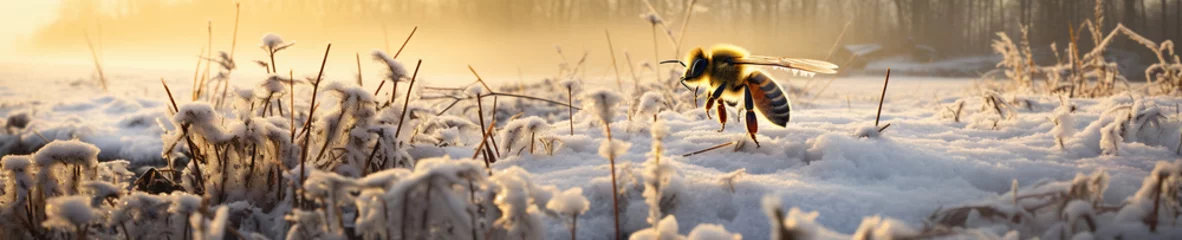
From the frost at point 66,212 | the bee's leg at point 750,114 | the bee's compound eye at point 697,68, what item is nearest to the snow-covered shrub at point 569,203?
the frost at point 66,212

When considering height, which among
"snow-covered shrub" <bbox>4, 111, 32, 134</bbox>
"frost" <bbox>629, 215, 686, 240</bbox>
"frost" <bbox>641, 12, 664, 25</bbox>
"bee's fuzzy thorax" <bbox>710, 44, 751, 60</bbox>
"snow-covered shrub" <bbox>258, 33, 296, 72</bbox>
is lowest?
"frost" <bbox>629, 215, 686, 240</bbox>

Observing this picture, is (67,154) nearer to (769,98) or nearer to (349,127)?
(349,127)

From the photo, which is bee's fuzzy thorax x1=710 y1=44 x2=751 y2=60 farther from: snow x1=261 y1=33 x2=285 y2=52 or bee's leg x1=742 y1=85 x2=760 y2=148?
snow x1=261 y1=33 x2=285 y2=52

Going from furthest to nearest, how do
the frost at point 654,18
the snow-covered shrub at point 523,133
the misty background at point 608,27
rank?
the misty background at point 608,27 < the frost at point 654,18 < the snow-covered shrub at point 523,133

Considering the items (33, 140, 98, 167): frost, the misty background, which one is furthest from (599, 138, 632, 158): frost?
the misty background

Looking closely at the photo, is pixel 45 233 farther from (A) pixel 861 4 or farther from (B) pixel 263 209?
(A) pixel 861 4

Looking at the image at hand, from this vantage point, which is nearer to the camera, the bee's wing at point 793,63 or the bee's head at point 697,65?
the bee's wing at point 793,63

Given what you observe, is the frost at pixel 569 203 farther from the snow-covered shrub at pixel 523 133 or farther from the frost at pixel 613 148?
the snow-covered shrub at pixel 523 133
